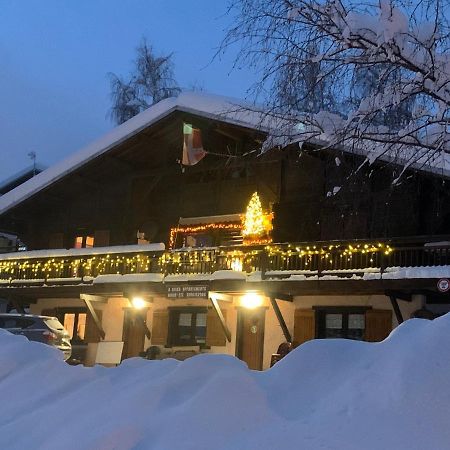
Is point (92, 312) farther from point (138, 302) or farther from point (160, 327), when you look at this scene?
point (160, 327)

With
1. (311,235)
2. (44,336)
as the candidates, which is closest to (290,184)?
(311,235)

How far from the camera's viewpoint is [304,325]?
1894 cm

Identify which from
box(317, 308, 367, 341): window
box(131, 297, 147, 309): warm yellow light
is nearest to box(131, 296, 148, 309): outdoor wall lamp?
box(131, 297, 147, 309): warm yellow light

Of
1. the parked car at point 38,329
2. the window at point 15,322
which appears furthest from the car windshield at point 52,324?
the window at point 15,322

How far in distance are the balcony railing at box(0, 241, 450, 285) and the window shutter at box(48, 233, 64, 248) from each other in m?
2.07

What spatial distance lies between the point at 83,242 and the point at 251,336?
9.19 metres

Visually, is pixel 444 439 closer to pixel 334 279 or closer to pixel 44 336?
pixel 334 279

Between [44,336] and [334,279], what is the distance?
8.00 m

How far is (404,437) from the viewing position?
338 cm

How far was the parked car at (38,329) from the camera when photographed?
58.3 ft

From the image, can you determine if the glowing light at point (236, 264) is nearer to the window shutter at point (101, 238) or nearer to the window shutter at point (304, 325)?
the window shutter at point (304, 325)

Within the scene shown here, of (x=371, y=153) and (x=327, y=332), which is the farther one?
(x=327, y=332)

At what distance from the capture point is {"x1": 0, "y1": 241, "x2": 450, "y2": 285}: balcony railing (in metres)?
16.9

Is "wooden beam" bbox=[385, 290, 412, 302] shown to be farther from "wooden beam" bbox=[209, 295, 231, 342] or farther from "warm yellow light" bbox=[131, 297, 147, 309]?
"warm yellow light" bbox=[131, 297, 147, 309]
